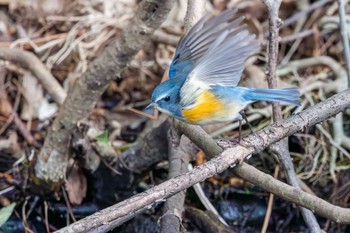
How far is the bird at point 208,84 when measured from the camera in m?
2.04

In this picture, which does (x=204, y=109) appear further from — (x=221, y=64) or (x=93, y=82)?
(x=93, y=82)

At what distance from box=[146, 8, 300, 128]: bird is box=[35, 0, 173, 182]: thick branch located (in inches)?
23.1

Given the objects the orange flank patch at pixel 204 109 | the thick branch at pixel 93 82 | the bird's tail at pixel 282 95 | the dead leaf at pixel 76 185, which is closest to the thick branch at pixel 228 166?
the bird's tail at pixel 282 95

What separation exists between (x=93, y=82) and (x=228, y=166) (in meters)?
1.26

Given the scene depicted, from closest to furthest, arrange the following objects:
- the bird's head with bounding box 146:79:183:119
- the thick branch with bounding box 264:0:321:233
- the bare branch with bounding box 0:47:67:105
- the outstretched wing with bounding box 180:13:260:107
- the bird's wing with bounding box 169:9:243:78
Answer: the bird's wing with bounding box 169:9:243:78 < the outstretched wing with bounding box 180:13:260:107 < the bird's head with bounding box 146:79:183:119 < the thick branch with bounding box 264:0:321:233 < the bare branch with bounding box 0:47:67:105

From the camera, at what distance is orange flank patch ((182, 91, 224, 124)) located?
7.08ft

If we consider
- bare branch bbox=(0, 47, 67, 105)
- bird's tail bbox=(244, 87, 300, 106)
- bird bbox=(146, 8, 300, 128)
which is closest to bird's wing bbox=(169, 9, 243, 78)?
bird bbox=(146, 8, 300, 128)

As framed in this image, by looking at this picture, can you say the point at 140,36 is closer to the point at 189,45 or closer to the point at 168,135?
the point at 168,135

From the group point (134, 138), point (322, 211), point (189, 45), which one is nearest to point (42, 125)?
point (134, 138)

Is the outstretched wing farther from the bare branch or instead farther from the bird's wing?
the bare branch

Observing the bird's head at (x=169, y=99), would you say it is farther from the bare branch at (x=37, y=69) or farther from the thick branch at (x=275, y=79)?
the bare branch at (x=37, y=69)

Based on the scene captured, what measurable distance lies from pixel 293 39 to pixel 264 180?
90.9 inches

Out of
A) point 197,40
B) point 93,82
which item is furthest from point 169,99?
point 93,82

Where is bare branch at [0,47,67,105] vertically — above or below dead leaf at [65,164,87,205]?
above
